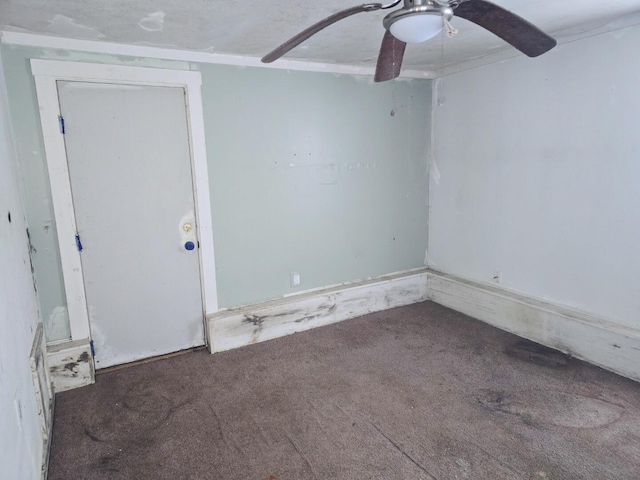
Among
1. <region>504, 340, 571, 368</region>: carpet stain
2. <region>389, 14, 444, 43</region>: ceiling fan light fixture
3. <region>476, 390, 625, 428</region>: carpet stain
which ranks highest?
<region>389, 14, 444, 43</region>: ceiling fan light fixture

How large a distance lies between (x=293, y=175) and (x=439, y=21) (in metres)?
2.17

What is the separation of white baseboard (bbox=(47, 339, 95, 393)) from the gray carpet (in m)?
0.10

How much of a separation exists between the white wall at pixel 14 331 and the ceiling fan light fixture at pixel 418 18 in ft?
6.02

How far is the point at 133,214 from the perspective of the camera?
284 centimetres

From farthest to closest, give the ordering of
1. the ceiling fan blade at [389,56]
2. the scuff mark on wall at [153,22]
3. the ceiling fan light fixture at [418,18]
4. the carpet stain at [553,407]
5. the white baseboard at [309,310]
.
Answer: the white baseboard at [309,310] < the carpet stain at [553,407] < the scuff mark on wall at [153,22] < the ceiling fan blade at [389,56] < the ceiling fan light fixture at [418,18]

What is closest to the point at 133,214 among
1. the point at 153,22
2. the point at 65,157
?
the point at 65,157

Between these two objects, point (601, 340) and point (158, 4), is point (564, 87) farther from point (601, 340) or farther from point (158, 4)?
point (158, 4)

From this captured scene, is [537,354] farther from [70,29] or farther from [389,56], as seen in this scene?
[70,29]

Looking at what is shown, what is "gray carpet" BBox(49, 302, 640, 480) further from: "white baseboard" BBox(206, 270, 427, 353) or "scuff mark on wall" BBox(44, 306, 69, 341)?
"scuff mark on wall" BBox(44, 306, 69, 341)

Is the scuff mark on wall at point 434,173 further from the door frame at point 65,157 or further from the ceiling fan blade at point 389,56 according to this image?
the door frame at point 65,157

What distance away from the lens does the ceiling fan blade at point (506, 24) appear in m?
1.39

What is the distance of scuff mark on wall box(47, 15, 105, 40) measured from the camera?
7.06ft

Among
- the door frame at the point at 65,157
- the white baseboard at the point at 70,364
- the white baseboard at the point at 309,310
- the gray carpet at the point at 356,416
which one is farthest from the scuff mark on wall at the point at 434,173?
the white baseboard at the point at 70,364

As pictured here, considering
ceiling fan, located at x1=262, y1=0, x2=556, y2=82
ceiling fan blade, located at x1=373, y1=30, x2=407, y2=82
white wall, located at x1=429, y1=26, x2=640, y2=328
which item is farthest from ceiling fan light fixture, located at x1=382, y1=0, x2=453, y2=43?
white wall, located at x1=429, y1=26, x2=640, y2=328
